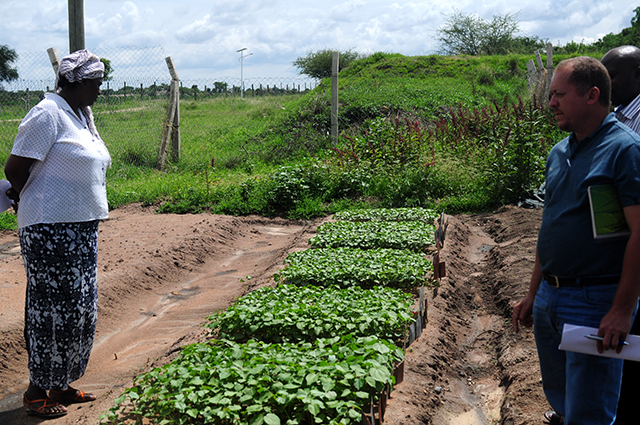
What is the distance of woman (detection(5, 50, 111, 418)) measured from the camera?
11.4 ft

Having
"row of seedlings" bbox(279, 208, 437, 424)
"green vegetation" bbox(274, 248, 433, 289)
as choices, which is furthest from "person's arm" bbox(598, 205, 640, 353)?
"green vegetation" bbox(274, 248, 433, 289)

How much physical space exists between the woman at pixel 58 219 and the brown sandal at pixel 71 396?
0.05ft

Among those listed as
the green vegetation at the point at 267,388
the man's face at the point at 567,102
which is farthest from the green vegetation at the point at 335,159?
the man's face at the point at 567,102

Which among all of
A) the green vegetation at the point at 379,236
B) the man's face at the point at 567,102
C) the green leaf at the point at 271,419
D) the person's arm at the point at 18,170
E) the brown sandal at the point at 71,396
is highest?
the man's face at the point at 567,102

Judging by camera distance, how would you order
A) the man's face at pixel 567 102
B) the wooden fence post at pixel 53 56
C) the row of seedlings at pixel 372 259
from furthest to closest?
the wooden fence post at pixel 53 56, the row of seedlings at pixel 372 259, the man's face at pixel 567 102

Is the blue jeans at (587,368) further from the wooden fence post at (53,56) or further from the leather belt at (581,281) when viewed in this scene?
the wooden fence post at (53,56)

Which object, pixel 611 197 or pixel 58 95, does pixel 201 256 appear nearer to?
pixel 58 95

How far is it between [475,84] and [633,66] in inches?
721

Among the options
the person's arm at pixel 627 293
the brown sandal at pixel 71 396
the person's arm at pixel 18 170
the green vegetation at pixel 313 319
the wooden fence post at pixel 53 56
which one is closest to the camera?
the person's arm at pixel 627 293

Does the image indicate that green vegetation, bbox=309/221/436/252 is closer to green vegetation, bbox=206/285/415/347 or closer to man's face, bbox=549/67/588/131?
green vegetation, bbox=206/285/415/347

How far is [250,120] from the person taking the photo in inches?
781

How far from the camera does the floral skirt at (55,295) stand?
3.52m

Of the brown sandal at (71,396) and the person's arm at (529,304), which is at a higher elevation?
the person's arm at (529,304)

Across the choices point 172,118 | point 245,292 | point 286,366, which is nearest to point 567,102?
point 286,366
